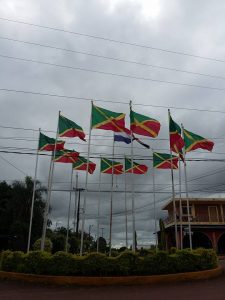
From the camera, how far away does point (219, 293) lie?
11.1m

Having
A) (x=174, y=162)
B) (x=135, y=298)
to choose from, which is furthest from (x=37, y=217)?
(x=135, y=298)

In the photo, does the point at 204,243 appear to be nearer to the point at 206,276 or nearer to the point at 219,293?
the point at 206,276

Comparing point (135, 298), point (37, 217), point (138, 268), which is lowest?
point (135, 298)

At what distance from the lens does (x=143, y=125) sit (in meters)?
18.3

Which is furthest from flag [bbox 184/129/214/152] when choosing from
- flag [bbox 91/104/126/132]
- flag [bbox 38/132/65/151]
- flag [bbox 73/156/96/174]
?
flag [bbox 38/132/65/151]

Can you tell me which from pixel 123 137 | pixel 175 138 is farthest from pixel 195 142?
pixel 123 137

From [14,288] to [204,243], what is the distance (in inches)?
1300

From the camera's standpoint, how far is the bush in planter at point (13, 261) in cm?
1501

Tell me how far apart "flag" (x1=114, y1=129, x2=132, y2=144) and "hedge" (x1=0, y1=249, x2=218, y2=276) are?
6.60m

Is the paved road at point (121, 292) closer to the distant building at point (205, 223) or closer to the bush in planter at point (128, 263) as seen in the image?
the bush in planter at point (128, 263)

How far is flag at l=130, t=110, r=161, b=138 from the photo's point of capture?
18297 mm

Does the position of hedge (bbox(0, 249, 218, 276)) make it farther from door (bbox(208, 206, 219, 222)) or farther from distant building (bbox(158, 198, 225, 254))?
door (bbox(208, 206, 219, 222))

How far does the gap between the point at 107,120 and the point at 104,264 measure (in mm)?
7399

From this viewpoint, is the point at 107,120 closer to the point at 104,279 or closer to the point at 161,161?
the point at 161,161
